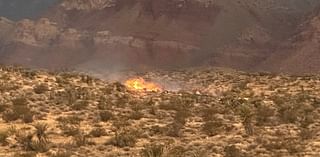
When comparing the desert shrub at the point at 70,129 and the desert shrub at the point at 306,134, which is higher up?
the desert shrub at the point at 70,129

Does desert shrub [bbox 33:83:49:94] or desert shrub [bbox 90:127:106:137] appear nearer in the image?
desert shrub [bbox 90:127:106:137]

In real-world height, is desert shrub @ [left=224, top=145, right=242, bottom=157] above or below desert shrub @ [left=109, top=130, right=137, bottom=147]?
below

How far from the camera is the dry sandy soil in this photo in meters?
23.0

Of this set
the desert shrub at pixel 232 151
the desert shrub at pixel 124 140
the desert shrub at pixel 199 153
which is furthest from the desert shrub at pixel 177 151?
the desert shrub at pixel 124 140

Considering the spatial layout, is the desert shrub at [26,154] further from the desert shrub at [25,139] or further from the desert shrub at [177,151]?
the desert shrub at [177,151]

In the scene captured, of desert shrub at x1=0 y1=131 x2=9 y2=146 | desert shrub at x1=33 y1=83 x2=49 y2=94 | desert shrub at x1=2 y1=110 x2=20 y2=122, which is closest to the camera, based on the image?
desert shrub at x1=0 y1=131 x2=9 y2=146

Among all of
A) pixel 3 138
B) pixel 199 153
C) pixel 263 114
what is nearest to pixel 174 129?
pixel 199 153

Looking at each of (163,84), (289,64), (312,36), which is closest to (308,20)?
(312,36)

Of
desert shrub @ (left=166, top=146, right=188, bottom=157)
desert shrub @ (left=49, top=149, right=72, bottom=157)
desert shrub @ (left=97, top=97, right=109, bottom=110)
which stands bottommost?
desert shrub @ (left=166, top=146, right=188, bottom=157)

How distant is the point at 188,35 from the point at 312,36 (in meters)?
47.9

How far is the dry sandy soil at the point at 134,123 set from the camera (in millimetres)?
23016

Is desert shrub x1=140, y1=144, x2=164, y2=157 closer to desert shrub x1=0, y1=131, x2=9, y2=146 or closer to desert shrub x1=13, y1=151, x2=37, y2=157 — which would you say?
desert shrub x1=13, y1=151, x2=37, y2=157

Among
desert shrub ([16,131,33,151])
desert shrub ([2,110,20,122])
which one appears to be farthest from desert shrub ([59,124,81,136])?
desert shrub ([2,110,20,122])

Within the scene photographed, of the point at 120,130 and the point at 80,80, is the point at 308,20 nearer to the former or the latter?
the point at 80,80
